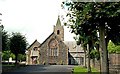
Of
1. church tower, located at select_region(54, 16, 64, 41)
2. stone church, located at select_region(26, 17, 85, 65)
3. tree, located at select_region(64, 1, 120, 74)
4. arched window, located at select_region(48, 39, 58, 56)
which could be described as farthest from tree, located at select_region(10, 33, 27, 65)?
tree, located at select_region(64, 1, 120, 74)

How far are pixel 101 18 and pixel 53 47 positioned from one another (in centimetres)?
8311

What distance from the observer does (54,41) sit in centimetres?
10350

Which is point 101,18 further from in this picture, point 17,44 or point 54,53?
point 54,53

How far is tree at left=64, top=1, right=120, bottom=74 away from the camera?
792 inches

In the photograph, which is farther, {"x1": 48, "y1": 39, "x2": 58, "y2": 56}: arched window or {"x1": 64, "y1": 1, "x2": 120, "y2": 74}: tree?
{"x1": 48, "y1": 39, "x2": 58, "y2": 56}: arched window

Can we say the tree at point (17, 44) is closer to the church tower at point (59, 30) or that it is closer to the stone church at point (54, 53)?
the stone church at point (54, 53)

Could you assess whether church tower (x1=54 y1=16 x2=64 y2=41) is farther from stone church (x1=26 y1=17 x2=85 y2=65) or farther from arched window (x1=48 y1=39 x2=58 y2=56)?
arched window (x1=48 y1=39 x2=58 y2=56)

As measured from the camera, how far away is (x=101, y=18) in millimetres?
21234

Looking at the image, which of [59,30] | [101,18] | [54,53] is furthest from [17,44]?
[101,18]

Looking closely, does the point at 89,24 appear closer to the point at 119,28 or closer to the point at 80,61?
the point at 119,28

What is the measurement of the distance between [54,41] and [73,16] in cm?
8009

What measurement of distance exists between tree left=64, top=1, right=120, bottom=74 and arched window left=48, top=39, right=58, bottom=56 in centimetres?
7825

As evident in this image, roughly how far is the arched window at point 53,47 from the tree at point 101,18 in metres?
78.2

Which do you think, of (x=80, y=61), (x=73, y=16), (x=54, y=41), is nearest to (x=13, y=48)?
(x=54, y=41)
